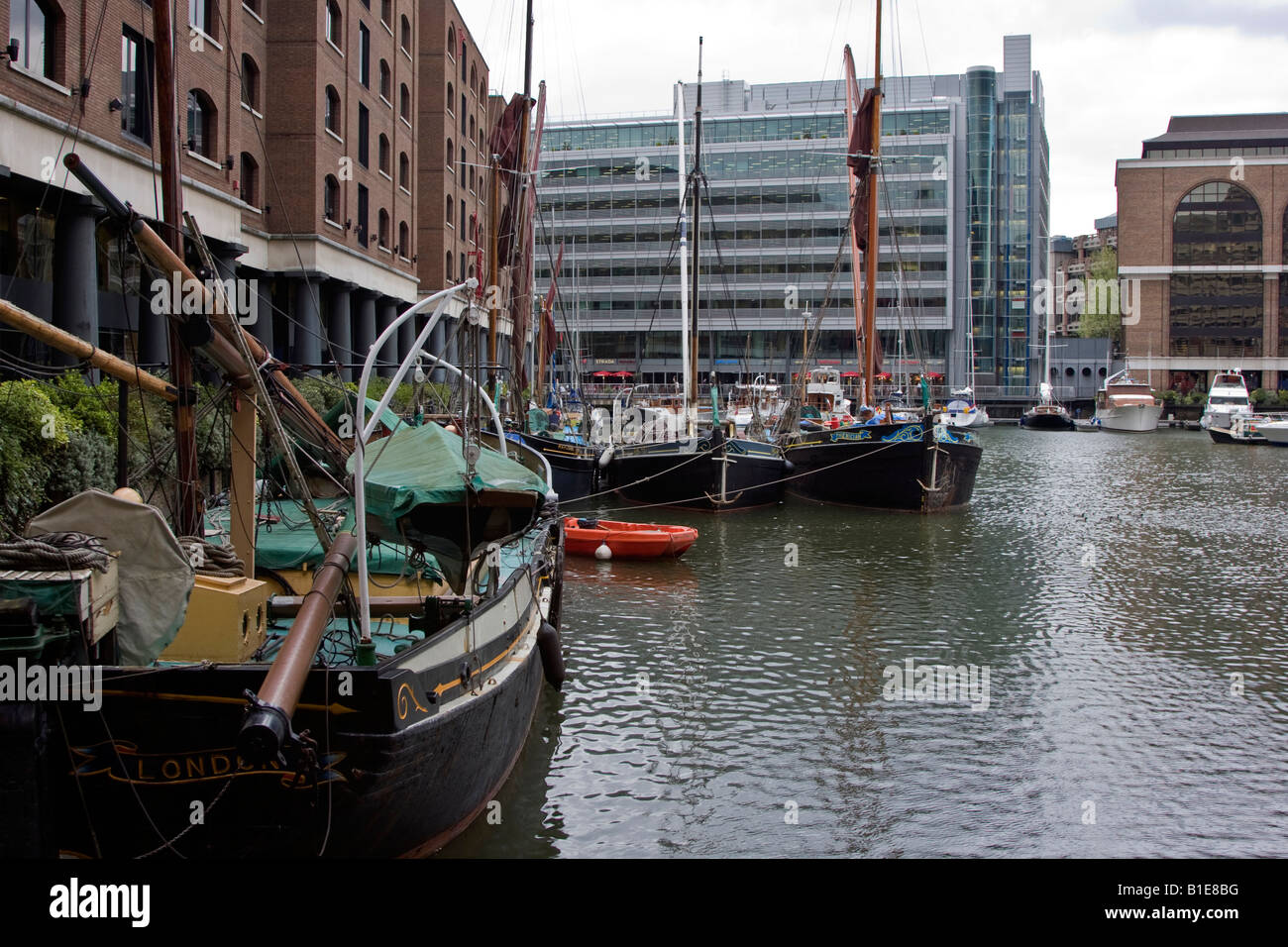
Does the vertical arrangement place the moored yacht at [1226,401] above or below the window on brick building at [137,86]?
below

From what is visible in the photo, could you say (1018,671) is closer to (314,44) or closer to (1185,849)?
(1185,849)

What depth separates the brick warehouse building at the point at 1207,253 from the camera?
320 ft

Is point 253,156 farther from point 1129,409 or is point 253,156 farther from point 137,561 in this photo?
point 1129,409

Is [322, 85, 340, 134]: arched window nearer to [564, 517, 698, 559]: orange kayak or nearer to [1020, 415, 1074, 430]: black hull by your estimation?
[564, 517, 698, 559]: orange kayak

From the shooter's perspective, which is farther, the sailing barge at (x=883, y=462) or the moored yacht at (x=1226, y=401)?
the moored yacht at (x=1226, y=401)

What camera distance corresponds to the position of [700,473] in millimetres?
34188

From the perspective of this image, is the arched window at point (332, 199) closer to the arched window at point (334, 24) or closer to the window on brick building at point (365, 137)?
the window on brick building at point (365, 137)

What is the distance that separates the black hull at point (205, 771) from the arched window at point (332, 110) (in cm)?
3399

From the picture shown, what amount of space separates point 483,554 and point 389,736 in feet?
13.4

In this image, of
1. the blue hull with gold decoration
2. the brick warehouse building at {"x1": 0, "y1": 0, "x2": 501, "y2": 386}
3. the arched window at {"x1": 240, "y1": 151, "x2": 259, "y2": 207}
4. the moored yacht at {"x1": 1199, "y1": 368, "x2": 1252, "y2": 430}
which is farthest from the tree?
the arched window at {"x1": 240, "y1": 151, "x2": 259, "y2": 207}

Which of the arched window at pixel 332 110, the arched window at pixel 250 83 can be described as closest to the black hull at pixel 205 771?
the arched window at pixel 250 83

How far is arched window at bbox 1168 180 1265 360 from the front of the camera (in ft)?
322

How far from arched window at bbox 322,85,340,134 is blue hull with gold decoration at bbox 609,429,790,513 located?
1599 cm
